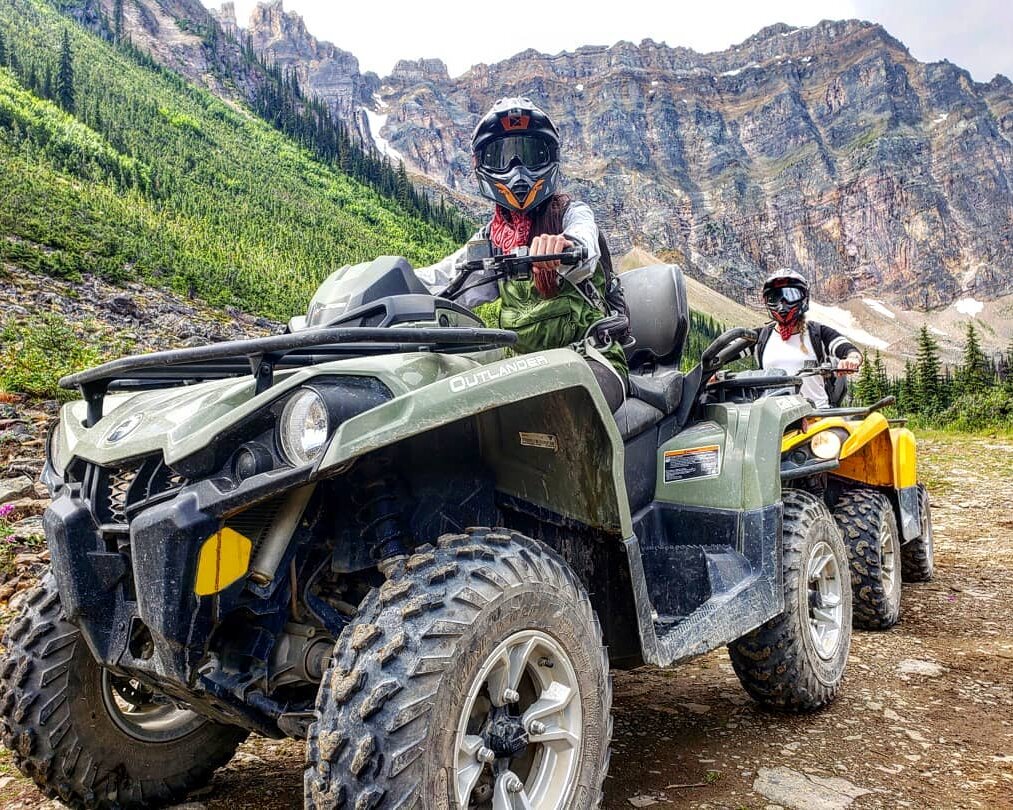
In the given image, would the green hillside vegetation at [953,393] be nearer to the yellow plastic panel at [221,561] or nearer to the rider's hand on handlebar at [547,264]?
the rider's hand on handlebar at [547,264]

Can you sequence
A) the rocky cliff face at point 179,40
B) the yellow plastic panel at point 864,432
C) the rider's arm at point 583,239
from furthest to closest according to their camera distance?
the rocky cliff face at point 179,40 → the yellow plastic panel at point 864,432 → the rider's arm at point 583,239

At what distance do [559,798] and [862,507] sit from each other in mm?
3494

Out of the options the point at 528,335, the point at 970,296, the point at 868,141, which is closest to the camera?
the point at 528,335

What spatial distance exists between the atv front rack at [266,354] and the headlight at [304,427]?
0.40 ft

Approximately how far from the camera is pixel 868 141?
19888 cm

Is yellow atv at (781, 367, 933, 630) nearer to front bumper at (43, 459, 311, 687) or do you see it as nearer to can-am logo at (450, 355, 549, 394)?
can-am logo at (450, 355, 549, 394)

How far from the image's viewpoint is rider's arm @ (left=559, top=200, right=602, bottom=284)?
3.08m

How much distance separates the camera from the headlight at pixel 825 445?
4.46 meters

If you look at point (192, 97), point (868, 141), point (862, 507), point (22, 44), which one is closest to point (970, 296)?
point (868, 141)

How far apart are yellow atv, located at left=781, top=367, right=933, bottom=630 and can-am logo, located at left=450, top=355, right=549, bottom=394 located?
2.56 m

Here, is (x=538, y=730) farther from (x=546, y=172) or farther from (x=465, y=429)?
(x=546, y=172)

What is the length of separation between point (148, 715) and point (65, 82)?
5058 centimetres

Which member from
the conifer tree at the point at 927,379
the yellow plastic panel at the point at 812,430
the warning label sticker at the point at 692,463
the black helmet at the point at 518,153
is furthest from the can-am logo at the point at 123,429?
the conifer tree at the point at 927,379

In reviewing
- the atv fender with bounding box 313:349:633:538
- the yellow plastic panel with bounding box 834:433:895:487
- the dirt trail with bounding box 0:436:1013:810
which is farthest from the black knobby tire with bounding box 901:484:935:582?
the atv fender with bounding box 313:349:633:538
